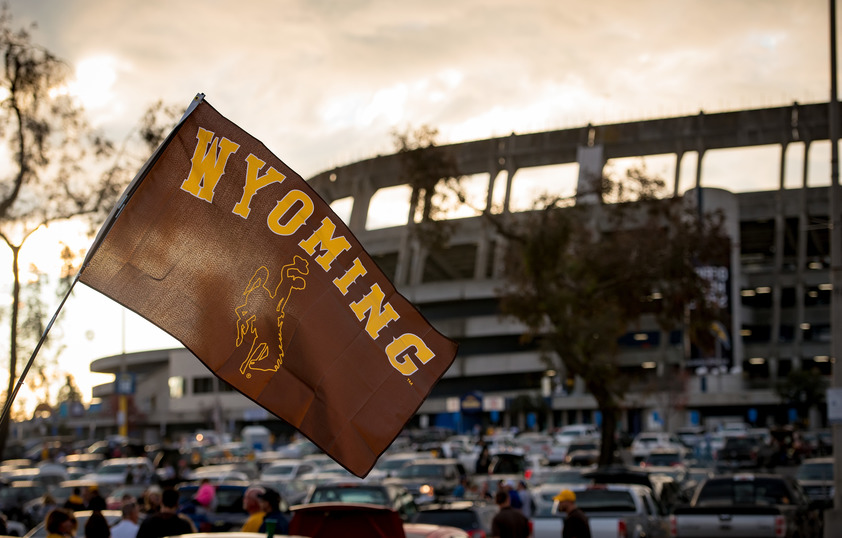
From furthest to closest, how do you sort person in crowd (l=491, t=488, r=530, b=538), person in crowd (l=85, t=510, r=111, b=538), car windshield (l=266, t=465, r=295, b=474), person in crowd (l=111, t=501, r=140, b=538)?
car windshield (l=266, t=465, r=295, b=474) < person in crowd (l=491, t=488, r=530, b=538) < person in crowd (l=111, t=501, r=140, b=538) < person in crowd (l=85, t=510, r=111, b=538)

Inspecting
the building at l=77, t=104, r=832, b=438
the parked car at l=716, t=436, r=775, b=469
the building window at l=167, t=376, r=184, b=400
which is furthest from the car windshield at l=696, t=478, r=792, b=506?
Result: the building window at l=167, t=376, r=184, b=400

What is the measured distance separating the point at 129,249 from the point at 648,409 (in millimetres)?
91003

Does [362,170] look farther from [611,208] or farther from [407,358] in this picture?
[407,358]

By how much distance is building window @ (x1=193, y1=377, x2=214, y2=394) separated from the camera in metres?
114

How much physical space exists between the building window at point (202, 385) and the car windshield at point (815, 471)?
88268mm

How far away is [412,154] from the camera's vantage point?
3284 cm

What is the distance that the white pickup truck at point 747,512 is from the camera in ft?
55.6

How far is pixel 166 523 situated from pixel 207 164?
4.77 m


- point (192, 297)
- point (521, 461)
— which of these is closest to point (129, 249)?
point (192, 297)

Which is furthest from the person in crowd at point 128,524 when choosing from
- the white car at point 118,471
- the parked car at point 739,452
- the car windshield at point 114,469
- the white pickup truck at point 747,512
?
the parked car at point 739,452

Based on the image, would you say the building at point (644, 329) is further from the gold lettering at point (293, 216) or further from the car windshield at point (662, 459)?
the gold lettering at point (293, 216)

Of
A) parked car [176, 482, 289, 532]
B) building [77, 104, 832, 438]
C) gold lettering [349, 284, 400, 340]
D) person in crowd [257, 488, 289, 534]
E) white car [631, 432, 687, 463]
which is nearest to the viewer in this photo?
gold lettering [349, 284, 400, 340]

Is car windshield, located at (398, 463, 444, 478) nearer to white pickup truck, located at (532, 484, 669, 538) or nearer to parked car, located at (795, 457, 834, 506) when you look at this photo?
parked car, located at (795, 457, 834, 506)

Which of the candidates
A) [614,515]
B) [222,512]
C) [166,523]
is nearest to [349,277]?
[166,523]
